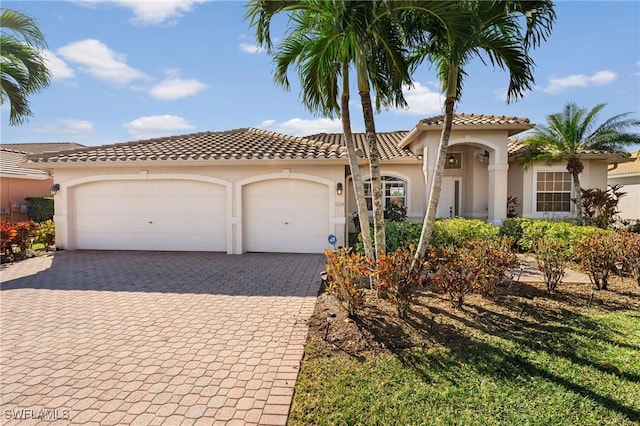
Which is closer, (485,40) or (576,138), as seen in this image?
(485,40)

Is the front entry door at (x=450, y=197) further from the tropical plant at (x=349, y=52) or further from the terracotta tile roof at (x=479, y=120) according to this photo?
the tropical plant at (x=349, y=52)

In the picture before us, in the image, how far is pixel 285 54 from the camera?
7270 mm

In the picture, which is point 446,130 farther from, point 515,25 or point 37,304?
point 37,304

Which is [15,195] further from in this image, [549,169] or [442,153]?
[549,169]

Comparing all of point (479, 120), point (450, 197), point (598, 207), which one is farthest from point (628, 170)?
point (479, 120)

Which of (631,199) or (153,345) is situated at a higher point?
(631,199)

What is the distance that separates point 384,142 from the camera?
68.8 ft

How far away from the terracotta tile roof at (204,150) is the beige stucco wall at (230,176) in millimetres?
393

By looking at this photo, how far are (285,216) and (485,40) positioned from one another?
28.4 ft

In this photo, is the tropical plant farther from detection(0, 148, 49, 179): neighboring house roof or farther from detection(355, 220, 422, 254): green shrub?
detection(0, 148, 49, 179): neighboring house roof

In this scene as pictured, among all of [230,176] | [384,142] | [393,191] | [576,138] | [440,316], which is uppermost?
[384,142]

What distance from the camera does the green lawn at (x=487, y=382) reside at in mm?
3514

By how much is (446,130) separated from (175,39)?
9191mm

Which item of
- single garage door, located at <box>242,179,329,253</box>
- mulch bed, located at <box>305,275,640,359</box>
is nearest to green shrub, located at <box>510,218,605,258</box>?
mulch bed, located at <box>305,275,640,359</box>
